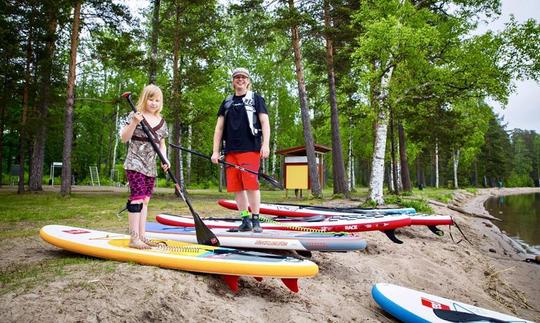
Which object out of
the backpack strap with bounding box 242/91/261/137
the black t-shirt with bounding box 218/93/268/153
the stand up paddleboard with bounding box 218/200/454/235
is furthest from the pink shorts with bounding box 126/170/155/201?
the stand up paddleboard with bounding box 218/200/454/235

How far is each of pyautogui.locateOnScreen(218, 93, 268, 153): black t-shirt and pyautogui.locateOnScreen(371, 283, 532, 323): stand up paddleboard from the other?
2281 millimetres

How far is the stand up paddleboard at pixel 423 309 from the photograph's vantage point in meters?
3.47

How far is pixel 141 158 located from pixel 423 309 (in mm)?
3160

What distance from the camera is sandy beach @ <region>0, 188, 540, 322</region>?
2584mm

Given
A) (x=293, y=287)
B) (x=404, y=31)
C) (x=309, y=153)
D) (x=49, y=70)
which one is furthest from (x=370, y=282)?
(x=49, y=70)

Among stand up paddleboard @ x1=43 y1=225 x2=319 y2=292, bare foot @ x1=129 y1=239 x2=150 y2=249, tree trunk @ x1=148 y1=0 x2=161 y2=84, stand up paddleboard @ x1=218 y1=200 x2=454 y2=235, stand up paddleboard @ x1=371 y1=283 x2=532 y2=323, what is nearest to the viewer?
stand up paddleboard @ x1=43 y1=225 x2=319 y2=292

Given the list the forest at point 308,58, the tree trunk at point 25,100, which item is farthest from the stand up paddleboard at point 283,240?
the tree trunk at point 25,100

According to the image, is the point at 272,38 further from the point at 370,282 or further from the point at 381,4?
the point at 370,282

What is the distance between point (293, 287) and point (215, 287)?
0.70 m

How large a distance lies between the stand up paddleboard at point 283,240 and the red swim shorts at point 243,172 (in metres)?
0.58

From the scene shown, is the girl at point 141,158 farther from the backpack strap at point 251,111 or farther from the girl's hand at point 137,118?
the backpack strap at point 251,111

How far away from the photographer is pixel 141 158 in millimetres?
3871

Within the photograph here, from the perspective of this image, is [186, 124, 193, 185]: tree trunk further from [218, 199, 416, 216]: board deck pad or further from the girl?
the girl

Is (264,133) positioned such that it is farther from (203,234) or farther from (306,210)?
(306,210)
